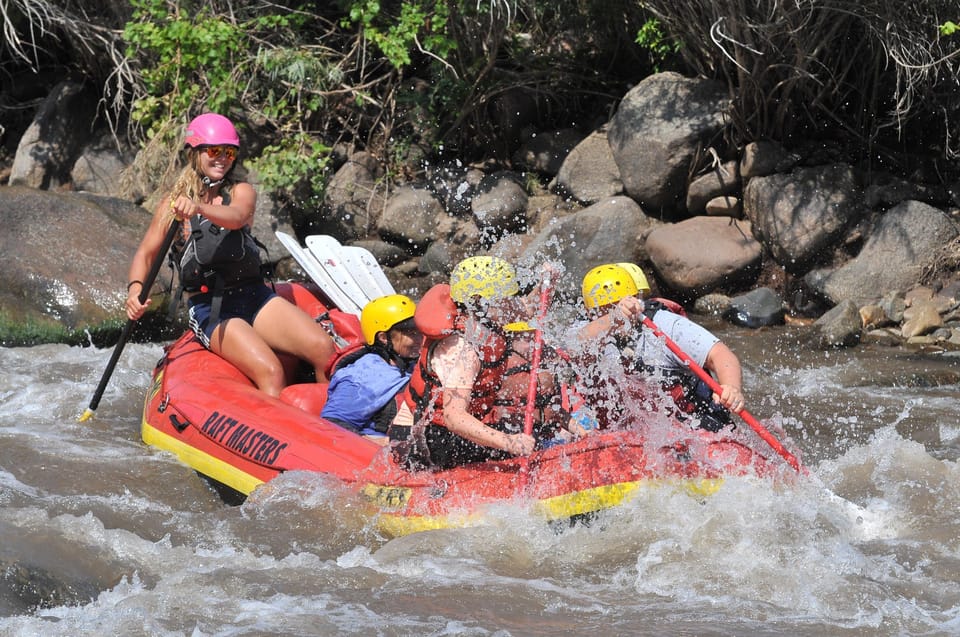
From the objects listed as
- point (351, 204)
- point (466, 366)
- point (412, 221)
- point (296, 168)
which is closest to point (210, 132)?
point (466, 366)

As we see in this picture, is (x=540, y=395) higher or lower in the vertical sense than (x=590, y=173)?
higher

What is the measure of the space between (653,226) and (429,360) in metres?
5.22

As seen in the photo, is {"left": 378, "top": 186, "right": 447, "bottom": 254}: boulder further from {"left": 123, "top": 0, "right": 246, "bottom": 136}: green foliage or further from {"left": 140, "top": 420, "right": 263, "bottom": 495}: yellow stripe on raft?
{"left": 140, "top": 420, "right": 263, "bottom": 495}: yellow stripe on raft

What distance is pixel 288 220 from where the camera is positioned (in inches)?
418

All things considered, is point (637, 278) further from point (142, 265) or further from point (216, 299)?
point (142, 265)

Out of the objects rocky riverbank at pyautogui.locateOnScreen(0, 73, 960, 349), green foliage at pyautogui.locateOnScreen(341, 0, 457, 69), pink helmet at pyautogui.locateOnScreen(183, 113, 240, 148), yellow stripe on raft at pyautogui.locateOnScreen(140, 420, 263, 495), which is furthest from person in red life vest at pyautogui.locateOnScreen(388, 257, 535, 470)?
green foliage at pyautogui.locateOnScreen(341, 0, 457, 69)

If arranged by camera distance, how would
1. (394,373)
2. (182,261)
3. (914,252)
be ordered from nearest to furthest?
(394,373), (182,261), (914,252)

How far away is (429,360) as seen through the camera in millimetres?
A: 4805

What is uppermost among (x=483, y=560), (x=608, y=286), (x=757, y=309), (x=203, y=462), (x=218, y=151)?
(x=218, y=151)

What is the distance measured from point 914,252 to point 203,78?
6299mm

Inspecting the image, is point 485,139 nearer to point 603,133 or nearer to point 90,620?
point 603,133

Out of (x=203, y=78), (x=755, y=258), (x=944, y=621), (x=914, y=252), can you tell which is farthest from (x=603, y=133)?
(x=944, y=621)

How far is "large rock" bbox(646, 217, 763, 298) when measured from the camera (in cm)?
906

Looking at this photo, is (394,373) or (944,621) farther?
(394,373)
